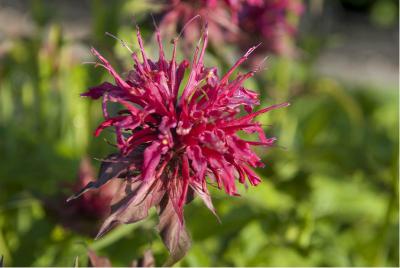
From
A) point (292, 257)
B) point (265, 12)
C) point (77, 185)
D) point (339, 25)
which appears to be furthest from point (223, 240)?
point (339, 25)

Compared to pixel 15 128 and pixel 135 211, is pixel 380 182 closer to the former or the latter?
pixel 15 128

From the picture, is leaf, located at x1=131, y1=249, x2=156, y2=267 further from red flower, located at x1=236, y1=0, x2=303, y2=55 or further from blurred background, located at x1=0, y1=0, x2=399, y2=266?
red flower, located at x1=236, y1=0, x2=303, y2=55

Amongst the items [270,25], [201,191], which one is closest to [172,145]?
[201,191]

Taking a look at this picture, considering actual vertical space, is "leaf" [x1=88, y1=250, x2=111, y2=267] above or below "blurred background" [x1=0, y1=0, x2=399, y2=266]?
above

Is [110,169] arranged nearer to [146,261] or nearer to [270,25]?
[146,261]

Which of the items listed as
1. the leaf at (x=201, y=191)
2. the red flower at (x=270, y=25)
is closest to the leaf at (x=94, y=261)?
the leaf at (x=201, y=191)

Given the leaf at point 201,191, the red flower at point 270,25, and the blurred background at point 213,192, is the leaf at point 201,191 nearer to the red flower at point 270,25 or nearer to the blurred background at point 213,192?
the blurred background at point 213,192

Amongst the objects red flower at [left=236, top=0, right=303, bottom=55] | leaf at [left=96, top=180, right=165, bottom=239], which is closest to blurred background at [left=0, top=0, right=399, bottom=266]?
red flower at [left=236, top=0, right=303, bottom=55]
